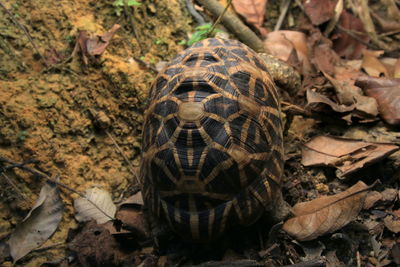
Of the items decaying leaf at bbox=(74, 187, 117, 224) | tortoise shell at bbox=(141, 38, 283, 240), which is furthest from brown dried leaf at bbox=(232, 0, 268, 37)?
decaying leaf at bbox=(74, 187, 117, 224)

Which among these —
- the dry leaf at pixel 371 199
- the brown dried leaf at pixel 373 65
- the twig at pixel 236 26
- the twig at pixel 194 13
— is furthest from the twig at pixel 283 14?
the dry leaf at pixel 371 199

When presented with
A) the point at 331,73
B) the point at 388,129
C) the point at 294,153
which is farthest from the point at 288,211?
the point at 331,73

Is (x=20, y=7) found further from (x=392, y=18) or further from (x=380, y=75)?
(x=392, y=18)

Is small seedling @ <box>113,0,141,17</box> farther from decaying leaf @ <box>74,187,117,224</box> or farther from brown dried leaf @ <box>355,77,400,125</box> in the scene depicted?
brown dried leaf @ <box>355,77,400,125</box>

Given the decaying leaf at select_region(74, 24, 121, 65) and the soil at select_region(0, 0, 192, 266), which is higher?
the decaying leaf at select_region(74, 24, 121, 65)

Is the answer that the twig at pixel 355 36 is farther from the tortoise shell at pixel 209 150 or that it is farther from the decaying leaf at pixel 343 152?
the tortoise shell at pixel 209 150

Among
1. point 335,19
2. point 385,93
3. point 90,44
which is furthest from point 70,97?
point 335,19
